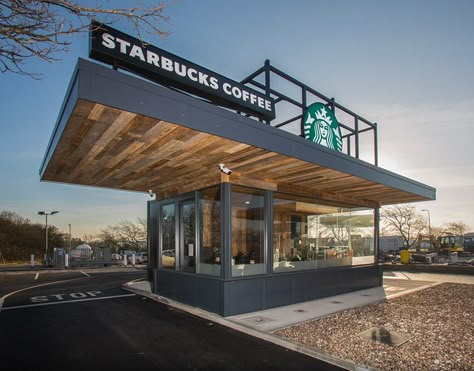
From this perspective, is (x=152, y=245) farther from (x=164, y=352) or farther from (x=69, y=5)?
(x=69, y=5)

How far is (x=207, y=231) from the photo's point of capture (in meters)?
8.24

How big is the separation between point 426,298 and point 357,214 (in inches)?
139

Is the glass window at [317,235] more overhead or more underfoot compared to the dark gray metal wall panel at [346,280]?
more overhead

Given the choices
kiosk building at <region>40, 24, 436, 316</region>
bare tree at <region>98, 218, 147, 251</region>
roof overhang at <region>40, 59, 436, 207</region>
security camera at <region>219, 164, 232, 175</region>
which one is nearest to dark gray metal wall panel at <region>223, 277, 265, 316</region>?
kiosk building at <region>40, 24, 436, 316</region>

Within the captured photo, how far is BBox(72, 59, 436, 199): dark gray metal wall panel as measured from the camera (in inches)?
154

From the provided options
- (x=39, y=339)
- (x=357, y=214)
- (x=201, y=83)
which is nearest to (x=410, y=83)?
(x=357, y=214)

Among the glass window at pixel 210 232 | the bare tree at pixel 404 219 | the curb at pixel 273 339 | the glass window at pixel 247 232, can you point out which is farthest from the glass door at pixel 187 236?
the bare tree at pixel 404 219

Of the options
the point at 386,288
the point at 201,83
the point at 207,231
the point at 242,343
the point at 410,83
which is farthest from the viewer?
the point at 386,288

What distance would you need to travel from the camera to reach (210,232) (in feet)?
26.7

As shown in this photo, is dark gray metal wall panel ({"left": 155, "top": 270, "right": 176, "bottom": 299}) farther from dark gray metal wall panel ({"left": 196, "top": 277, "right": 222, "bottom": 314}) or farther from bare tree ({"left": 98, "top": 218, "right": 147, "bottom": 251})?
bare tree ({"left": 98, "top": 218, "right": 147, "bottom": 251})

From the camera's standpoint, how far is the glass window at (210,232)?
7.84 meters

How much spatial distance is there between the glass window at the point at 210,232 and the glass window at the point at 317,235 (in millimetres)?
1656

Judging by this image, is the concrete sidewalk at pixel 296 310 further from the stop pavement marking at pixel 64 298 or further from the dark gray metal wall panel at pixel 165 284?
the stop pavement marking at pixel 64 298

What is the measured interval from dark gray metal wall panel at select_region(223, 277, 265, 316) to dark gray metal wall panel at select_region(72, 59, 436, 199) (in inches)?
129
